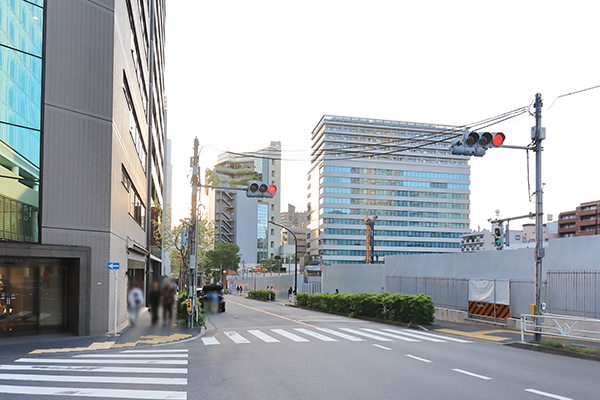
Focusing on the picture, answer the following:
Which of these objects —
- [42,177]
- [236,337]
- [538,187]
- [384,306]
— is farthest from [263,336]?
[538,187]

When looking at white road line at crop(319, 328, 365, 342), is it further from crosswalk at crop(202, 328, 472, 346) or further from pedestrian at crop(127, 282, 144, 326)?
pedestrian at crop(127, 282, 144, 326)

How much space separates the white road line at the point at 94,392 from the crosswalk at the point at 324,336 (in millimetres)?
9986

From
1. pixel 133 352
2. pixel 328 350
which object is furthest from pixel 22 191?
pixel 328 350

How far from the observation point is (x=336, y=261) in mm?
162625

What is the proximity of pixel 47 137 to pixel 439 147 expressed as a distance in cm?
16102

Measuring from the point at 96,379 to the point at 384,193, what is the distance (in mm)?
155899

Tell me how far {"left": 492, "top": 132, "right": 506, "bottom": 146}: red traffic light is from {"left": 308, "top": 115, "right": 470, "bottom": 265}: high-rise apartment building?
141 metres

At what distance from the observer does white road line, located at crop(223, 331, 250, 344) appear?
23.8 metres

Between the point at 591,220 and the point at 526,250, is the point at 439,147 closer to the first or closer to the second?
the point at 591,220

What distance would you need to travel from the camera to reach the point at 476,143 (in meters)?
17.9

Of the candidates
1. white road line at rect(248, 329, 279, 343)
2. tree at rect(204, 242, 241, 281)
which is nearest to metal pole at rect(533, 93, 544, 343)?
white road line at rect(248, 329, 279, 343)

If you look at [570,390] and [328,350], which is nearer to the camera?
[570,390]

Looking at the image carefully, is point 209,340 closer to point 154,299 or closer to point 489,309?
point 489,309

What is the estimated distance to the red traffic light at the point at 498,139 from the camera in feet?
59.1
